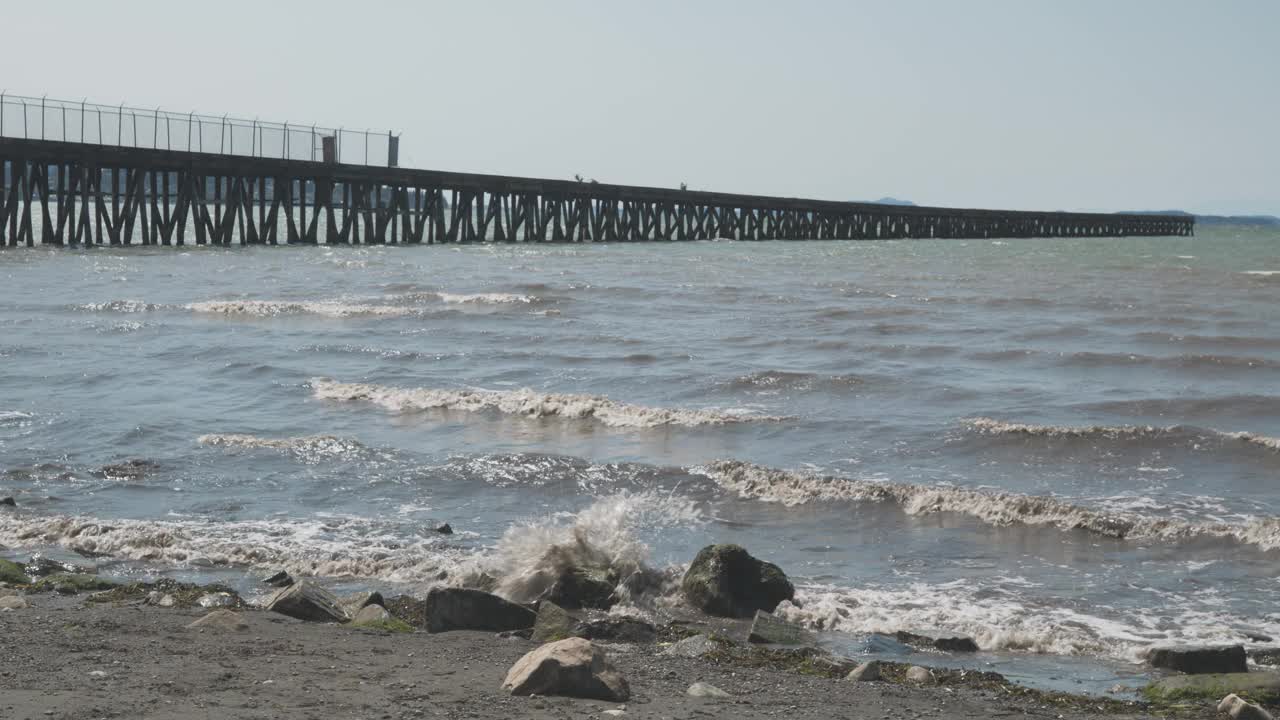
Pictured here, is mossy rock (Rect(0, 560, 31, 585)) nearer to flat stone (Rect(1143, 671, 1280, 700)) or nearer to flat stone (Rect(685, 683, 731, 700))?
flat stone (Rect(685, 683, 731, 700))

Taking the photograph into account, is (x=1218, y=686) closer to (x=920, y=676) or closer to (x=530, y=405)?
(x=920, y=676)

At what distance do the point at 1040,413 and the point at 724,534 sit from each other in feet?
19.5

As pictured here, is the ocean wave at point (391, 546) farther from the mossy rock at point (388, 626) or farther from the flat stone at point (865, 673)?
the flat stone at point (865, 673)

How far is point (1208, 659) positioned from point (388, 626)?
3.81 metres

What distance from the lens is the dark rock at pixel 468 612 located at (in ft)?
23.1

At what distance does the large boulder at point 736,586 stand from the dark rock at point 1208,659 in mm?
2048

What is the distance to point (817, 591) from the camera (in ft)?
26.6

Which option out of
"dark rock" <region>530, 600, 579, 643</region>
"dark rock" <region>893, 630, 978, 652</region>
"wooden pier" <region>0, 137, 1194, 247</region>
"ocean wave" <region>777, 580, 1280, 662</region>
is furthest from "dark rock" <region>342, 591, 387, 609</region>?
"wooden pier" <region>0, 137, 1194, 247</region>

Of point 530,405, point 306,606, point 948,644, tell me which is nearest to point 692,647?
point 948,644

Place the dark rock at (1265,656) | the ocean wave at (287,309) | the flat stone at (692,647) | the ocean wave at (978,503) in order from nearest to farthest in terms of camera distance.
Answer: the flat stone at (692,647)
the dark rock at (1265,656)
the ocean wave at (978,503)
the ocean wave at (287,309)

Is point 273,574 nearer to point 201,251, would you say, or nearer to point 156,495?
point 156,495

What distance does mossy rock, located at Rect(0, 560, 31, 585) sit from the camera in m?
7.90

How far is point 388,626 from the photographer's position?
276 inches

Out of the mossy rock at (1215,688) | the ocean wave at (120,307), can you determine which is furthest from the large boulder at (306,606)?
the ocean wave at (120,307)
